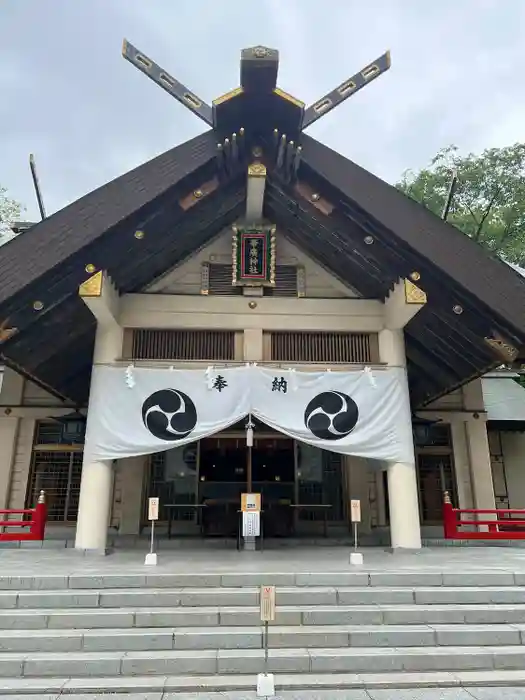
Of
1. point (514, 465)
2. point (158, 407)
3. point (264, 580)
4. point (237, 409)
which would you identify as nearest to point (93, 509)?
point (158, 407)

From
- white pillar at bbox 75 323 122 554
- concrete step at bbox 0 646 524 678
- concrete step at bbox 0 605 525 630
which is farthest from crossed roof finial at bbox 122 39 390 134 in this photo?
concrete step at bbox 0 646 524 678

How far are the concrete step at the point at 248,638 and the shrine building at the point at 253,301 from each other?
9.15ft

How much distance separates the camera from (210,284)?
28.3 ft

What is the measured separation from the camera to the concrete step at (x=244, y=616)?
4.78 metres

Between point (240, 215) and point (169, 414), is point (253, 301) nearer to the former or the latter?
point (240, 215)

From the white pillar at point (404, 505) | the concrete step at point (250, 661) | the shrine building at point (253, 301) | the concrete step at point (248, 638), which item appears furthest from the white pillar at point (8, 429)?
the white pillar at point (404, 505)

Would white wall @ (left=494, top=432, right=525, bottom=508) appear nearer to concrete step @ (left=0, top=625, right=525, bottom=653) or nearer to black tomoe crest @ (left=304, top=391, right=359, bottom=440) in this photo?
black tomoe crest @ (left=304, top=391, right=359, bottom=440)

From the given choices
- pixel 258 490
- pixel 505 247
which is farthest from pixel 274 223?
pixel 505 247

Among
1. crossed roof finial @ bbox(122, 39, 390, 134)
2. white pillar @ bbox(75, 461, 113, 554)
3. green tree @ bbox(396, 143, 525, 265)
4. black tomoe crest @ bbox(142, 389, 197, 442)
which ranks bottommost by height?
white pillar @ bbox(75, 461, 113, 554)

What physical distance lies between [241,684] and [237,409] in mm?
3960

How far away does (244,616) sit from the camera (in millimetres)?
4832

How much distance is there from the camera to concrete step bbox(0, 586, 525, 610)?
16.6ft

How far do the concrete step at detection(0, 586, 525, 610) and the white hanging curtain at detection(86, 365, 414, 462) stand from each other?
2515 mm

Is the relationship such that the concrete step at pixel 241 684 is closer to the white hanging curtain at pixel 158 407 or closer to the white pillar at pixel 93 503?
the white pillar at pixel 93 503
